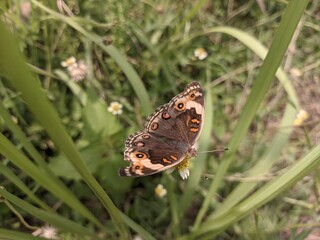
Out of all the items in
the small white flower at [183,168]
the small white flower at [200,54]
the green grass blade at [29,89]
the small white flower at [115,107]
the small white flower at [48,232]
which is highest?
the small white flower at [200,54]

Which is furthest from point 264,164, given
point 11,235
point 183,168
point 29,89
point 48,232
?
point 29,89

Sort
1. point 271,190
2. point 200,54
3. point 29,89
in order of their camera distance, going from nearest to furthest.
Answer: point 29,89
point 271,190
point 200,54

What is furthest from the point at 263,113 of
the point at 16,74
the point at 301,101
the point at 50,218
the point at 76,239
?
the point at 16,74

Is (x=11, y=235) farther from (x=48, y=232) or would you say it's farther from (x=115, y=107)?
(x=115, y=107)

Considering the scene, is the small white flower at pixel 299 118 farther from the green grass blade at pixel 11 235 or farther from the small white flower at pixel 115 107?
the green grass blade at pixel 11 235

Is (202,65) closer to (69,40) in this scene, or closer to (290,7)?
(69,40)

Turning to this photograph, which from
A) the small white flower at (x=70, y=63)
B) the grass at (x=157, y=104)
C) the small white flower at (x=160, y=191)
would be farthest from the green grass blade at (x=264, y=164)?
the small white flower at (x=70, y=63)
